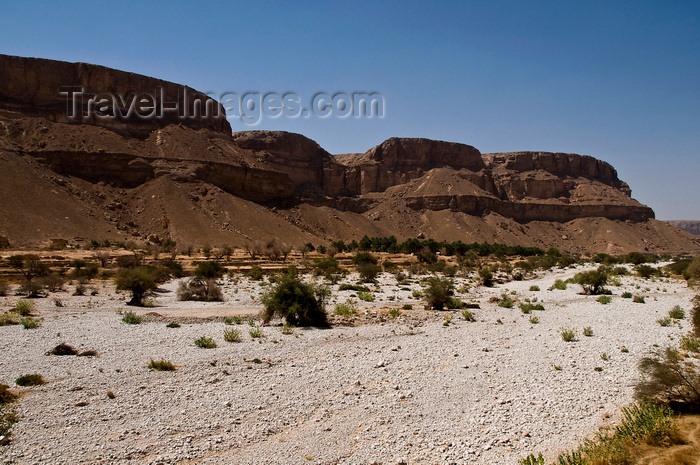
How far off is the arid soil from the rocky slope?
55.5m

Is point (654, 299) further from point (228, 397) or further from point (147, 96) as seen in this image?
point (147, 96)

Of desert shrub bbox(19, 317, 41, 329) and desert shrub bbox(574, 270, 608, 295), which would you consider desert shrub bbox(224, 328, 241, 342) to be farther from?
desert shrub bbox(574, 270, 608, 295)

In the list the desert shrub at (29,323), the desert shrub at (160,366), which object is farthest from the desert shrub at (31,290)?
the desert shrub at (160,366)

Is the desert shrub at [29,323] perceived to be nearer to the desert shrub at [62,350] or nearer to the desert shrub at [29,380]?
the desert shrub at [62,350]

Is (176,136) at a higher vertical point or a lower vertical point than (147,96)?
lower

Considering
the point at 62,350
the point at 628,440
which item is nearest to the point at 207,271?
the point at 62,350

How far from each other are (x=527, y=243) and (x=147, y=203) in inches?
3486

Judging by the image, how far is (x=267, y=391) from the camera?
425 inches

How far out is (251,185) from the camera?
101 m

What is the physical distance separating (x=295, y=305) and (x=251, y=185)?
282ft

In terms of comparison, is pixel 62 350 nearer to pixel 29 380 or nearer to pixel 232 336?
pixel 29 380

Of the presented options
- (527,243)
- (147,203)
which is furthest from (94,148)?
(527,243)

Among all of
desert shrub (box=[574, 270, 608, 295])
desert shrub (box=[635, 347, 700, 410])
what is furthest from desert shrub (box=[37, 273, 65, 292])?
desert shrub (box=[574, 270, 608, 295])

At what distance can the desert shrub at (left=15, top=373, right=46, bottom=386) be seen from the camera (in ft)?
33.4
